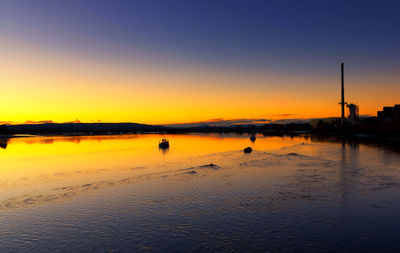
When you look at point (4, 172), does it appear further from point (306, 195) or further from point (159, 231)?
point (306, 195)

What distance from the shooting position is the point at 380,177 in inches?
1296

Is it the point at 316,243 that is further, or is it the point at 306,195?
the point at 306,195

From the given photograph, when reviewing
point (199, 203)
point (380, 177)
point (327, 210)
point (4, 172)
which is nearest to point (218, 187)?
point (199, 203)

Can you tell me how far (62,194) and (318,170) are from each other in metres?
34.1

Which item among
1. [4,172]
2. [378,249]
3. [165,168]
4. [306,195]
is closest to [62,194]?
[165,168]

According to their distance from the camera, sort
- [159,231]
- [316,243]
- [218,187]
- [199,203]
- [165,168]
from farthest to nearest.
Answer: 1. [165,168]
2. [218,187]
3. [199,203]
4. [159,231]
5. [316,243]

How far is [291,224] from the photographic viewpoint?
17484 mm

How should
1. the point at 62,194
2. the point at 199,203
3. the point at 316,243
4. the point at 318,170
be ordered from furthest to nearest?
1. the point at 318,170
2. the point at 62,194
3. the point at 199,203
4. the point at 316,243

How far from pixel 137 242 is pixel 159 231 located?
71.8 inches

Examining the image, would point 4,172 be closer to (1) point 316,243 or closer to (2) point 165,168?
(2) point 165,168

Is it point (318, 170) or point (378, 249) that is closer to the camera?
point (378, 249)

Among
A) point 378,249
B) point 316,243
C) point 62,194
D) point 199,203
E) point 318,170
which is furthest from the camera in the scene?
point 318,170

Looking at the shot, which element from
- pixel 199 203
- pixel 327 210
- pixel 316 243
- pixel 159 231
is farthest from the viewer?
pixel 199 203

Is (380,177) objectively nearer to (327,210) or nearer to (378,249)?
(327,210)
